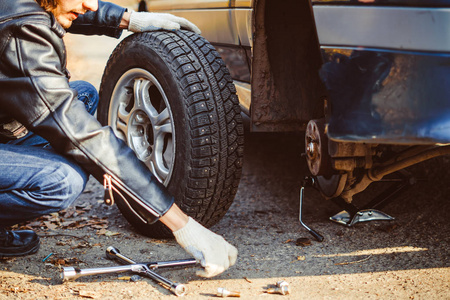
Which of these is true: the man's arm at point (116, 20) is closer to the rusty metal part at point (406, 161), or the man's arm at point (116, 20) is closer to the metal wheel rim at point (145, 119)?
the metal wheel rim at point (145, 119)

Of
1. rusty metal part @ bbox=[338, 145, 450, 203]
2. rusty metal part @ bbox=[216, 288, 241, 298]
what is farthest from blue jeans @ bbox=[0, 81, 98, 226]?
rusty metal part @ bbox=[338, 145, 450, 203]

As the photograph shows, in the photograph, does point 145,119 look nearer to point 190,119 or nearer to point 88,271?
point 190,119

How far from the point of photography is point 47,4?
2006 mm

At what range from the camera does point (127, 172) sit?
1974mm

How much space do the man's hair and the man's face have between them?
0.02 m

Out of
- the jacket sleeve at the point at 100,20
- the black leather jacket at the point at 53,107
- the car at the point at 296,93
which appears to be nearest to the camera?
the car at the point at 296,93

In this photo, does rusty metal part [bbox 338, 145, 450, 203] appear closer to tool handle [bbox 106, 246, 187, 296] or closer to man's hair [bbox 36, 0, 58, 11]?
tool handle [bbox 106, 246, 187, 296]

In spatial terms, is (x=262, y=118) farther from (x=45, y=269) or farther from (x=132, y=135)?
(x=45, y=269)

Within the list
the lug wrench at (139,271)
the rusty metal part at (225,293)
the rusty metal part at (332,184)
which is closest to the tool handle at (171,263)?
the lug wrench at (139,271)

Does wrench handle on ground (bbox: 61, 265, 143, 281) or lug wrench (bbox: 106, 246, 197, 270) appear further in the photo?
lug wrench (bbox: 106, 246, 197, 270)

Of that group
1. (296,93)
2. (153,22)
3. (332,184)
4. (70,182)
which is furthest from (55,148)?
(332,184)

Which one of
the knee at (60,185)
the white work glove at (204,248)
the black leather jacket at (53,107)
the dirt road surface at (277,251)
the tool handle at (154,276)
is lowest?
the dirt road surface at (277,251)

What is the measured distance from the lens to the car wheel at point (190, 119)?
2.42 meters

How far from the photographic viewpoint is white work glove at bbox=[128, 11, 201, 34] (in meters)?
2.68
